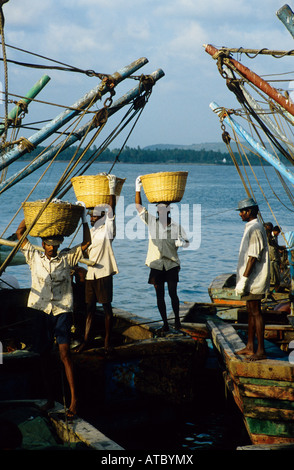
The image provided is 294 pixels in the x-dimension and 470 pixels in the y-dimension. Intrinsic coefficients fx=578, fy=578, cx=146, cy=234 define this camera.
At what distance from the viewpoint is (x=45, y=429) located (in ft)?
18.4

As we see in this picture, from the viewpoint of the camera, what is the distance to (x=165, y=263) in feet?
25.5

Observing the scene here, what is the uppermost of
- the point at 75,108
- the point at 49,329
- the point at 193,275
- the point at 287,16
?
the point at 287,16

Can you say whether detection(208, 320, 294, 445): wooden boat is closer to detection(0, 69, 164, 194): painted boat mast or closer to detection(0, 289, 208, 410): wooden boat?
detection(0, 289, 208, 410): wooden boat

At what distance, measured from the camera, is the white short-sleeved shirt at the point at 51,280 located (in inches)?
233

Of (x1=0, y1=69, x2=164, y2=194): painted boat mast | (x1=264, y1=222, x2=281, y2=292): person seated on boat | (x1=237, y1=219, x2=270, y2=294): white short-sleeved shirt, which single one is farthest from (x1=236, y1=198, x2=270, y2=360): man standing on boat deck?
(x1=264, y1=222, x2=281, y2=292): person seated on boat

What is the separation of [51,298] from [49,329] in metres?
0.34

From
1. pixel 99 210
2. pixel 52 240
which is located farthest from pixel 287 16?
pixel 52 240

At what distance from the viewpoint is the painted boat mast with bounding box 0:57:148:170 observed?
765 cm

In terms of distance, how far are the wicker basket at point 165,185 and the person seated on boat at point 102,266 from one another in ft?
2.03

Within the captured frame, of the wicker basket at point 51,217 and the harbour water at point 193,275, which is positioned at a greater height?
the wicker basket at point 51,217

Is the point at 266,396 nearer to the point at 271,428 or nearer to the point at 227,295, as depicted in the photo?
the point at 271,428

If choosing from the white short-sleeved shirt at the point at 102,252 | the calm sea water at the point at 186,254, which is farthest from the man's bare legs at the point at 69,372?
the calm sea water at the point at 186,254

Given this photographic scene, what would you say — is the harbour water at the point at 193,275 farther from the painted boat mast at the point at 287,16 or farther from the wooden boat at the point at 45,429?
the painted boat mast at the point at 287,16

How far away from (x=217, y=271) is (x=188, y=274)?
4.07 feet
